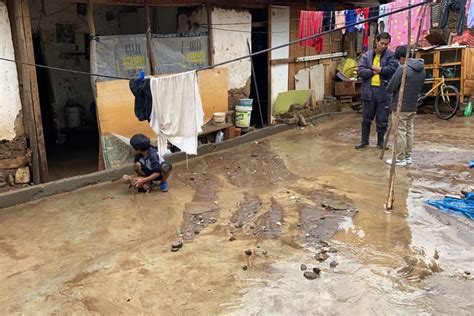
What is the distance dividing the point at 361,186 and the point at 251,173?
6.12 ft

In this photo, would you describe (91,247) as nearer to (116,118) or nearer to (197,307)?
(197,307)

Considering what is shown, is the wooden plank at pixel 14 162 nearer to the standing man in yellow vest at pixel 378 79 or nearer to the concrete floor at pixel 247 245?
the concrete floor at pixel 247 245

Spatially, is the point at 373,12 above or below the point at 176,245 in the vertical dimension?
above

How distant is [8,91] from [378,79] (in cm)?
620

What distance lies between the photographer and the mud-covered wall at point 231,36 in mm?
9359

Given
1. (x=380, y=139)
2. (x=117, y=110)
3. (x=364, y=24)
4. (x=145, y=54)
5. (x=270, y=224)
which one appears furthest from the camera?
(x=364, y=24)

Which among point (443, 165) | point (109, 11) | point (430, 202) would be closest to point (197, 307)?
point (430, 202)

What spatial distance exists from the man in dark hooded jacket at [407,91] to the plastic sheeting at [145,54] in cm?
388

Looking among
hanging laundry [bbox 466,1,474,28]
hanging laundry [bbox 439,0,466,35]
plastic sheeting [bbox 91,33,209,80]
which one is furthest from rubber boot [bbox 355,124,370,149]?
hanging laundry [bbox 439,0,466,35]

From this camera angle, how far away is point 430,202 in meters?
5.78

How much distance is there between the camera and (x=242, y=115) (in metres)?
9.93

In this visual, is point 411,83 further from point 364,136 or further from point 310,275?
point 310,275

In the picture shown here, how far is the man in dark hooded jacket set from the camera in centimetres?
704

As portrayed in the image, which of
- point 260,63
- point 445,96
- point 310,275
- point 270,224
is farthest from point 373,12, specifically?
point 310,275
